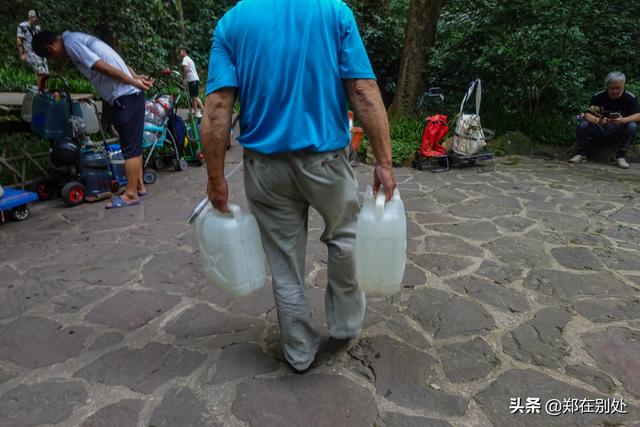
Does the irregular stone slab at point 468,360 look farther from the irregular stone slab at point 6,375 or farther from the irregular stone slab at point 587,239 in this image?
the irregular stone slab at point 6,375

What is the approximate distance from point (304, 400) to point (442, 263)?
193 cm

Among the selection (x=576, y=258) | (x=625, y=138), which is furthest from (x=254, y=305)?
(x=625, y=138)

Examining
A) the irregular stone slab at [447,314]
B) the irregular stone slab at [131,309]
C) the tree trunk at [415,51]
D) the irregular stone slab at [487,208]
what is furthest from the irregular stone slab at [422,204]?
the tree trunk at [415,51]

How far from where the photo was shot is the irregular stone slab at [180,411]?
204 centimetres

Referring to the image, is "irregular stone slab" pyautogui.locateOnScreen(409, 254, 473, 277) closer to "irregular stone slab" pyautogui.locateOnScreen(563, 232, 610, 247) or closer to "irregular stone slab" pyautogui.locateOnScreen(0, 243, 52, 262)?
"irregular stone slab" pyautogui.locateOnScreen(563, 232, 610, 247)

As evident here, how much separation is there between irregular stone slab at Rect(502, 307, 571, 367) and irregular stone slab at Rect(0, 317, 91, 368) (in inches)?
99.4

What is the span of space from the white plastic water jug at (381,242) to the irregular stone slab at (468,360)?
62 centimetres

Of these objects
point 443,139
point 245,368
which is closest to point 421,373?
point 245,368

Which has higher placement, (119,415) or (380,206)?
(380,206)

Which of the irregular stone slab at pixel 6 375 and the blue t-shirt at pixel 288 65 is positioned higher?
the blue t-shirt at pixel 288 65

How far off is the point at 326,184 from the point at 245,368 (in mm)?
1127

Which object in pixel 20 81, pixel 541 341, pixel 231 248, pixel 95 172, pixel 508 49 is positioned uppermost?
pixel 508 49

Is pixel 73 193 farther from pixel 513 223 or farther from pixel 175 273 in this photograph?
pixel 513 223

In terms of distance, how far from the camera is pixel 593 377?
91.4 inches
